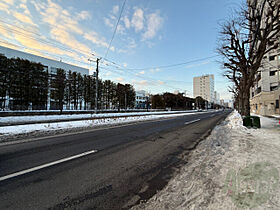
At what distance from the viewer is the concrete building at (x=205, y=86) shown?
133m

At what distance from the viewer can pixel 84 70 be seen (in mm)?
68125

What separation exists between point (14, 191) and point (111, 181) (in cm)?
178

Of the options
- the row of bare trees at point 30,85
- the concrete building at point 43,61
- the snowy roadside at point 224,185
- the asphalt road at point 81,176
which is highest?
the concrete building at point 43,61

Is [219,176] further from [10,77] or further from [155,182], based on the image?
[10,77]

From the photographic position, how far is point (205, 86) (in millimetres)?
136125

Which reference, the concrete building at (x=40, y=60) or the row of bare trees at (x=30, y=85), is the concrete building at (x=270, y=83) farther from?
the concrete building at (x=40, y=60)

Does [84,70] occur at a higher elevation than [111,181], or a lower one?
higher

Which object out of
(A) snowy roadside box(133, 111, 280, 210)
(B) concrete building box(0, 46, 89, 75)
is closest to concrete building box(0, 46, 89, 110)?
(B) concrete building box(0, 46, 89, 75)

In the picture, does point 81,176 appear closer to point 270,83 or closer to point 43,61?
point 270,83

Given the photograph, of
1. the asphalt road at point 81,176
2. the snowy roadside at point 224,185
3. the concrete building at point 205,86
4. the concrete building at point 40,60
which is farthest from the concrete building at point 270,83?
the concrete building at point 205,86

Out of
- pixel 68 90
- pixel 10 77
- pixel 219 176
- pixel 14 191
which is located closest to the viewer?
pixel 14 191

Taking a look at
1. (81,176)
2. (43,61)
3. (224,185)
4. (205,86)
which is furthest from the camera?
(205,86)

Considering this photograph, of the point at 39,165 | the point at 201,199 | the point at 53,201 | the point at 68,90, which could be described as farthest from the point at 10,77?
the point at 201,199

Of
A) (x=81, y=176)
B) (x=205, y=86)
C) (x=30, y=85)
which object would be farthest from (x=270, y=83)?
(x=205, y=86)
